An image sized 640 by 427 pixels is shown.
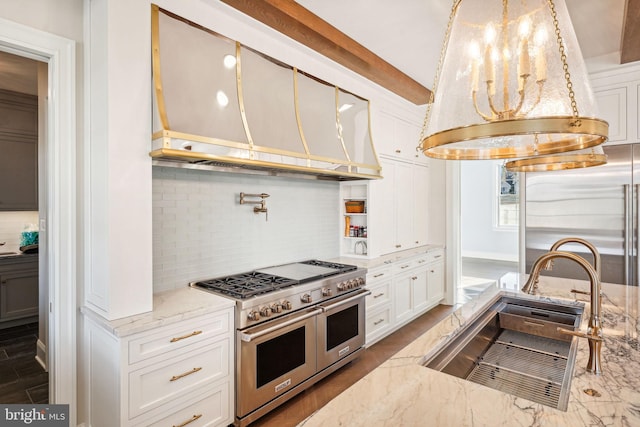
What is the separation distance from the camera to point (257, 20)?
8.23 ft

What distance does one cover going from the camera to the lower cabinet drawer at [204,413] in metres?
1.92

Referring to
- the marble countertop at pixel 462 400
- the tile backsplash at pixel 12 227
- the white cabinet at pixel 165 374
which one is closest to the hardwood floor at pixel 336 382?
the white cabinet at pixel 165 374

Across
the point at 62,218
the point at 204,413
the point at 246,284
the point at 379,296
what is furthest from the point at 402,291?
the point at 62,218

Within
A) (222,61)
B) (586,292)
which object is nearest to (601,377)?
(586,292)

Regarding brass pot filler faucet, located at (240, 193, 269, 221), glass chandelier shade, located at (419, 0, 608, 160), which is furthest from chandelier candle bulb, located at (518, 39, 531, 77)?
brass pot filler faucet, located at (240, 193, 269, 221)

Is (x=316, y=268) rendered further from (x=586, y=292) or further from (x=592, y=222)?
(x=592, y=222)

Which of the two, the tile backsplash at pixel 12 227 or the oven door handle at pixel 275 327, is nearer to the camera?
the oven door handle at pixel 275 327

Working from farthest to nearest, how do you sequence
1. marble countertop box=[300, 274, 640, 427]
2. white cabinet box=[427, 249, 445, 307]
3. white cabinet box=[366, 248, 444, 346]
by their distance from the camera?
white cabinet box=[427, 249, 445, 307], white cabinet box=[366, 248, 444, 346], marble countertop box=[300, 274, 640, 427]

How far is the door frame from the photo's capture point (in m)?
2.02

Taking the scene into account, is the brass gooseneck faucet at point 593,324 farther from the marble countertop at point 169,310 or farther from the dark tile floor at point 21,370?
the dark tile floor at point 21,370

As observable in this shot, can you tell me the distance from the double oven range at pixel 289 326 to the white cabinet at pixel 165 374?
0.37 feet

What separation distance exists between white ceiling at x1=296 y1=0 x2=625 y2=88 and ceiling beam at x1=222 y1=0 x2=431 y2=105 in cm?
5

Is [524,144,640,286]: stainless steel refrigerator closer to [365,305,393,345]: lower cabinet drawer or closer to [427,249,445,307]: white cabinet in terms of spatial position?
[427,249,445,307]: white cabinet

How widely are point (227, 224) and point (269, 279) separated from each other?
0.58m
